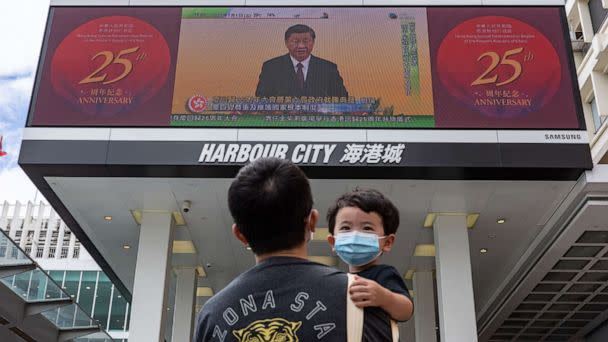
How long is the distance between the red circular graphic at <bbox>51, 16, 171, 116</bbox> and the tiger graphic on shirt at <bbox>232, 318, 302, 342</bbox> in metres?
10.00

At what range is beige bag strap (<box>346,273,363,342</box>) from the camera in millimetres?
1668

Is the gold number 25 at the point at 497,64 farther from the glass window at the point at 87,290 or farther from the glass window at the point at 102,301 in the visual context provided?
the glass window at the point at 87,290

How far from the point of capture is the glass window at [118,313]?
3394 cm

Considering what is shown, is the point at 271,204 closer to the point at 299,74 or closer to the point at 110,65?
the point at 299,74

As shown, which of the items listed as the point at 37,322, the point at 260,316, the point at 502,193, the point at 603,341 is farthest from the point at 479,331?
the point at 260,316

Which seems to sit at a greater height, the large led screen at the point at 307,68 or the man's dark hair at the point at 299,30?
the man's dark hair at the point at 299,30

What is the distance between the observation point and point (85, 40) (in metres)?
11.6

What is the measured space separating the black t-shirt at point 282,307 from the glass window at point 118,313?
112ft

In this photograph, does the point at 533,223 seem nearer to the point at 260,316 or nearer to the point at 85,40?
the point at 85,40

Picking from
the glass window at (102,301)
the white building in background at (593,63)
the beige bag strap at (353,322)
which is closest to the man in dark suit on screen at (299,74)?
the white building in background at (593,63)

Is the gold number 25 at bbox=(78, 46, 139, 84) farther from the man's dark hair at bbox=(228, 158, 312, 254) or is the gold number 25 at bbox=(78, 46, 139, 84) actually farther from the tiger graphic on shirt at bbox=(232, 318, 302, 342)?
the tiger graphic on shirt at bbox=(232, 318, 302, 342)

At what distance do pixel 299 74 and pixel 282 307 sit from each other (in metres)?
9.84

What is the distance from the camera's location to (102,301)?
34.4 m

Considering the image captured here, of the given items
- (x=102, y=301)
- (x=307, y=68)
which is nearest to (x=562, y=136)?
(x=307, y=68)
